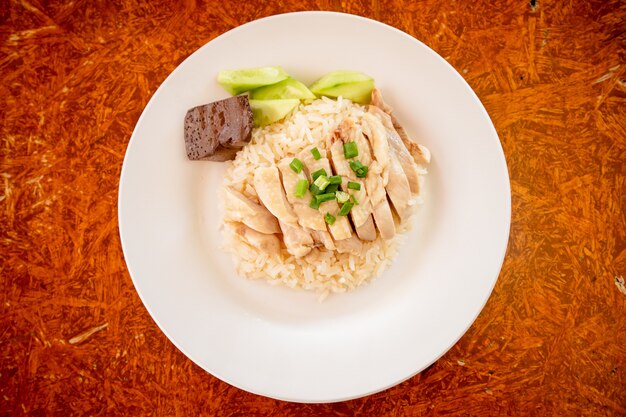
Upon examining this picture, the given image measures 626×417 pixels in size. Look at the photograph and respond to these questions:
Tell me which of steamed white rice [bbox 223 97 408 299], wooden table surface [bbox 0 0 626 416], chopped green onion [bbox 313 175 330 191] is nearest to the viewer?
chopped green onion [bbox 313 175 330 191]

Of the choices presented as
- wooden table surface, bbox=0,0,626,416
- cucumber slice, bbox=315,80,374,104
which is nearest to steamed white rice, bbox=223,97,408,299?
cucumber slice, bbox=315,80,374,104

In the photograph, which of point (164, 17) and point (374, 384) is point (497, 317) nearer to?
point (374, 384)

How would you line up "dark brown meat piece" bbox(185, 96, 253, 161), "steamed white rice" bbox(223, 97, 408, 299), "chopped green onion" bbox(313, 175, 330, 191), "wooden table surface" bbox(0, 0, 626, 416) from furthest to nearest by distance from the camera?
"wooden table surface" bbox(0, 0, 626, 416) < "steamed white rice" bbox(223, 97, 408, 299) < "dark brown meat piece" bbox(185, 96, 253, 161) < "chopped green onion" bbox(313, 175, 330, 191)

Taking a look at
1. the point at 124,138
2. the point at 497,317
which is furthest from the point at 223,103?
the point at 497,317

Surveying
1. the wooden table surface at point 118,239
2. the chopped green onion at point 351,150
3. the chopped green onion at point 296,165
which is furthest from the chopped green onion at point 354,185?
the wooden table surface at point 118,239

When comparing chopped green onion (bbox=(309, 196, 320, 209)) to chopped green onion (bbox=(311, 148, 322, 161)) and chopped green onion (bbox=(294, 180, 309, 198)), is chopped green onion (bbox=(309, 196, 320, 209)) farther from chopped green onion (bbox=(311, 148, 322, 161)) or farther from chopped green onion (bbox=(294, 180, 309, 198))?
chopped green onion (bbox=(311, 148, 322, 161))

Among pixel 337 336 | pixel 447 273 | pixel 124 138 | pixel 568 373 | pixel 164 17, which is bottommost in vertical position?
pixel 568 373

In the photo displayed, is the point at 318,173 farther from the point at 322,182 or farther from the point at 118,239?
the point at 118,239
